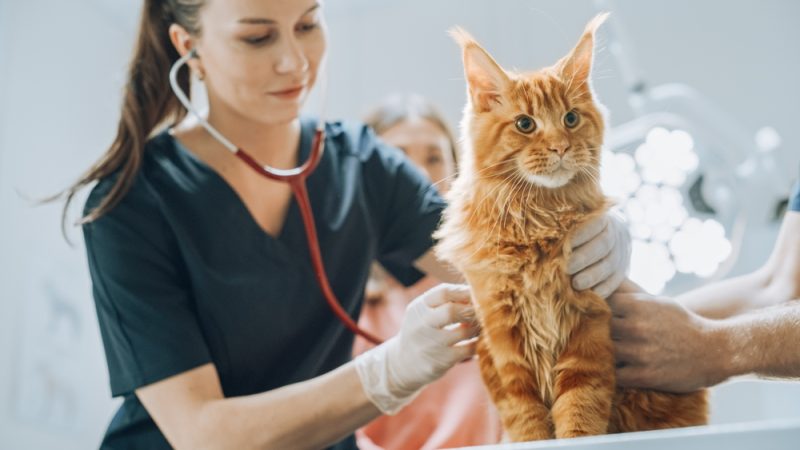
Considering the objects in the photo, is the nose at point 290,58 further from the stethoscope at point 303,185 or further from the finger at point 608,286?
the finger at point 608,286

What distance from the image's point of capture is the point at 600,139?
3.11ft

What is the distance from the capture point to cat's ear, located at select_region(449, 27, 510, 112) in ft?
3.01

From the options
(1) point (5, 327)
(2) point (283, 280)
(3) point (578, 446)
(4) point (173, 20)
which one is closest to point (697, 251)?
(2) point (283, 280)

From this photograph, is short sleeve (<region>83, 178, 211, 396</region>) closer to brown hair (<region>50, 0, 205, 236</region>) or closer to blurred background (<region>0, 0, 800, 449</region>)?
brown hair (<region>50, 0, 205, 236</region>)

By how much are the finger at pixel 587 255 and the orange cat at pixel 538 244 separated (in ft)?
0.04

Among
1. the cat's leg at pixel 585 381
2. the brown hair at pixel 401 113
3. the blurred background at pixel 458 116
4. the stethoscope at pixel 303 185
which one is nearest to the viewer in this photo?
the cat's leg at pixel 585 381

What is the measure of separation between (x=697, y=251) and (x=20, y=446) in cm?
167

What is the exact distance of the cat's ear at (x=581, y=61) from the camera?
93 cm

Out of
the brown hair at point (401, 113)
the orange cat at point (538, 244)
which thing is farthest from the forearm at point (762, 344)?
the brown hair at point (401, 113)

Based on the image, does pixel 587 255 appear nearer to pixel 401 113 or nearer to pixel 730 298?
pixel 730 298

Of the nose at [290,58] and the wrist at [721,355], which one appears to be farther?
the nose at [290,58]

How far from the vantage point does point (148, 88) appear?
1376mm

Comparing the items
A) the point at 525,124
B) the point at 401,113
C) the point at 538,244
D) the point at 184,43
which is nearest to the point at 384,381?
the point at 538,244

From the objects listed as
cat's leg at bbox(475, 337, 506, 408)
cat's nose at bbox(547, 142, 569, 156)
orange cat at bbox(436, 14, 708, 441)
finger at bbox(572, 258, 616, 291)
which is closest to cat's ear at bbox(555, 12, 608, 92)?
orange cat at bbox(436, 14, 708, 441)
